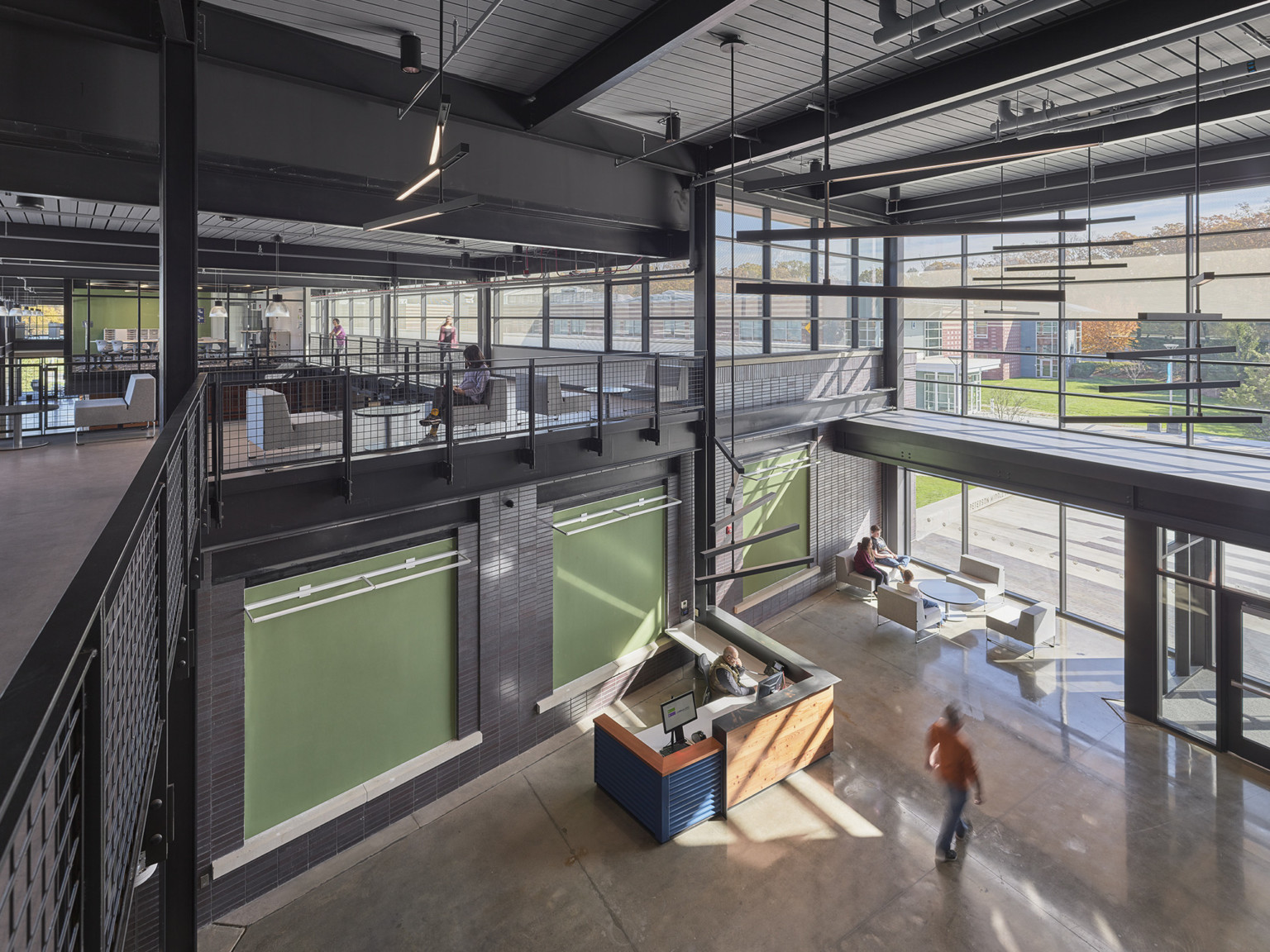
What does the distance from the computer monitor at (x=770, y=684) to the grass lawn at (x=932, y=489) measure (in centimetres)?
640

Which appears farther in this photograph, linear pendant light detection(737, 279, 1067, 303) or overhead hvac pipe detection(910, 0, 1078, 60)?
overhead hvac pipe detection(910, 0, 1078, 60)

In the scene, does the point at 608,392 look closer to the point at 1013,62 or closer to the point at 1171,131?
the point at 1013,62

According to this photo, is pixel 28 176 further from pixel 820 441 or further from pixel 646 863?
pixel 820 441

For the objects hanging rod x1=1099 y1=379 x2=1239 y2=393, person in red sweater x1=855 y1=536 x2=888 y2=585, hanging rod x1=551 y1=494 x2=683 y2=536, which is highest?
hanging rod x1=1099 y1=379 x2=1239 y2=393

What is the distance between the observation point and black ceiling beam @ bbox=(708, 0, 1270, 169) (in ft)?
15.8

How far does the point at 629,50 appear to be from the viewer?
5207mm

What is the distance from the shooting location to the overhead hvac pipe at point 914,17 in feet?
14.0

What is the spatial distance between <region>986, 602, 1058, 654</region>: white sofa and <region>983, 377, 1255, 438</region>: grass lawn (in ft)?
9.49

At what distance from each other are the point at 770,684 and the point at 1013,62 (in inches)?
244

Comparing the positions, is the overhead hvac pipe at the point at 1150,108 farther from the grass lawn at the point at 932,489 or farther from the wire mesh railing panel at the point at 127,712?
the grass lawn at the point at 932,489

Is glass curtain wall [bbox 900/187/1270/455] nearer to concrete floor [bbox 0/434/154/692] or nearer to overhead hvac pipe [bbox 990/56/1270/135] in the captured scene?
overhead hvac pipe [bbox 990/56/1270/135]

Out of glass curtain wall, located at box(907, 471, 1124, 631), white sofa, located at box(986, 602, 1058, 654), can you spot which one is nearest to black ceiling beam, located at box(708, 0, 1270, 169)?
glass curtain wall, located at box(907, 471, 1124, 631)

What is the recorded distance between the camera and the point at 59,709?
3.08 ft

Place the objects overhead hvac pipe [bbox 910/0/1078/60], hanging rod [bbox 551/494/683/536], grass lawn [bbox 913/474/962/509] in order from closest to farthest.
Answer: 1. overhead hvac pipe [bbox 910/0/1078/60]
2. hanging rod [bbox 551/494/683/536]
3. grass lawn [bbox 913/474/962/509]
